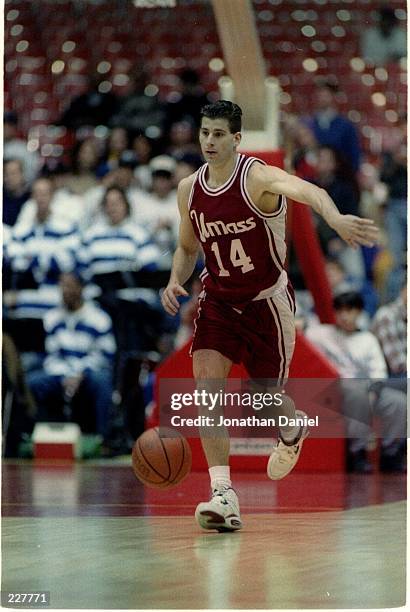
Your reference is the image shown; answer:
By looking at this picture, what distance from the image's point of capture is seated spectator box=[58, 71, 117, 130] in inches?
388

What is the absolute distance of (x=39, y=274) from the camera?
30.4 ft

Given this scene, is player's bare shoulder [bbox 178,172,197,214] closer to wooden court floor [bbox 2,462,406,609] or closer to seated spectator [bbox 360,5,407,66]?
seated spectator [bbox 360,5,407,66]

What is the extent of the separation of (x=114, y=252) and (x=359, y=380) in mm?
2120

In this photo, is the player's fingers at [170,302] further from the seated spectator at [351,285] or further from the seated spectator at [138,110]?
the seated spectator at [138,110]

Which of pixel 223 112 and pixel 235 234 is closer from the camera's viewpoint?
pixel 223 112

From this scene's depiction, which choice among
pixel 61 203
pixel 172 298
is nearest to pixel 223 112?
pixel 172 298

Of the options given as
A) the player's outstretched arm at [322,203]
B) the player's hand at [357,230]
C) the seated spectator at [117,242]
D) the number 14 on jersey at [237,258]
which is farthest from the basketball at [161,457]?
the seated spectator at [117,242]

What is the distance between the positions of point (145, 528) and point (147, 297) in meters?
3.75

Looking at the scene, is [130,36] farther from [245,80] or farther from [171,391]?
[171,391]

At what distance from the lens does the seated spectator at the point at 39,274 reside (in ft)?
29.9

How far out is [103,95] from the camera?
1026cm

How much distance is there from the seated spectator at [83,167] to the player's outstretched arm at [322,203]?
162 inches

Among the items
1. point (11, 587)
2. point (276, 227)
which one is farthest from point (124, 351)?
point (11, 587)

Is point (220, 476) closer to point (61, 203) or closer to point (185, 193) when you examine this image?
point (185, 193)
